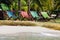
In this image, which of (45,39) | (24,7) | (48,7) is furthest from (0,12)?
(45,39)

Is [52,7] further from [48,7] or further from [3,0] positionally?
[3,0]

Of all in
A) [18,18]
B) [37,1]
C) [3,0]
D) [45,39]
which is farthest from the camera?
[3,0]

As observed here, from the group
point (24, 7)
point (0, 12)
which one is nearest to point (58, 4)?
point (24, 7)

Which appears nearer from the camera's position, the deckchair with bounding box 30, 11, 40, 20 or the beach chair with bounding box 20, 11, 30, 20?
the beach chair with bounding box 20, 11, 30, 20

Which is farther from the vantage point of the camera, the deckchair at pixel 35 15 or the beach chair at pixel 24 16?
the deckchair at pixel 35 15

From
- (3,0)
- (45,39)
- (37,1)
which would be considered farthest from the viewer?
(3,0)

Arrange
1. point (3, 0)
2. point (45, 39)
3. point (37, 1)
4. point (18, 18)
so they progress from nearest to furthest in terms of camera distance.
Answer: point (45, 39) < point (18, 18) < point (37, 1) < point (3, 0)

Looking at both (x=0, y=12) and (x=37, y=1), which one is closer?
(x=0, y=12)

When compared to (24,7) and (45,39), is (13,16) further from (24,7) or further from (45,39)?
(45,39)

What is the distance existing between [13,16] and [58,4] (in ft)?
24.4

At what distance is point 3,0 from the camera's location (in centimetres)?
3170

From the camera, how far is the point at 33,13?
2381 cm

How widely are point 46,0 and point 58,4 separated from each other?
1.43m

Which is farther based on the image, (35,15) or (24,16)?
(35,15)
